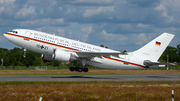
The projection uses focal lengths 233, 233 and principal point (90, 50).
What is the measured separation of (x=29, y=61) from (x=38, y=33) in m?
64.8

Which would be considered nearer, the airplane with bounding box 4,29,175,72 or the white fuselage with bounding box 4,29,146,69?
the white fuselage with bounding box 4,29,146,69

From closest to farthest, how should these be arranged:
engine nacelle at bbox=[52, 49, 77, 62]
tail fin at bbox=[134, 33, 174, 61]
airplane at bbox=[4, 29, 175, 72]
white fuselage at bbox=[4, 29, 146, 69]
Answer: white fuselage at bbox=[4, 29, 146, 69], airplane at bbox=[4, 29, 175, 72], engine nacelle at bbox=[52, 49, 77, 62], tail fin at bbox=[134, 33, 174, 61]

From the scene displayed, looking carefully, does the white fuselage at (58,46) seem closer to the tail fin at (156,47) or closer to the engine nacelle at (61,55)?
the engine nacelle at (61,55)

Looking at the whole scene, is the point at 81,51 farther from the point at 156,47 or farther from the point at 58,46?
the point at 156,47

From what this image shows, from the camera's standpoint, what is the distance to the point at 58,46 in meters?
35.8

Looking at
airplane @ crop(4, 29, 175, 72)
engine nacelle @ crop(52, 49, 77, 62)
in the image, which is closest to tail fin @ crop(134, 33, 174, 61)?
airplane @ crop(4, 29, 175, 72)

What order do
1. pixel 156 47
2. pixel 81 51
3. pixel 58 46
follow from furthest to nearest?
pixel 156 47 → pixel 81 51 → pixel 58 46

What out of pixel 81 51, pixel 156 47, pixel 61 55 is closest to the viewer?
pixel 61 55

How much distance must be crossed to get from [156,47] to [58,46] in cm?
1782

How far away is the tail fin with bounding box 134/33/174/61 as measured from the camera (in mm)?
41625

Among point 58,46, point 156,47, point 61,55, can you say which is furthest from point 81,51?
point 156,47

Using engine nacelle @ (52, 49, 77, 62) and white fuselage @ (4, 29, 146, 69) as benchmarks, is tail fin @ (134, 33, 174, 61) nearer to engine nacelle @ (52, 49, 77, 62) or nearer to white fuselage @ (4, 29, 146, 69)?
white fuselage @ (4, 29, 146, 69)

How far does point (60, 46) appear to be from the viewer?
3600cm

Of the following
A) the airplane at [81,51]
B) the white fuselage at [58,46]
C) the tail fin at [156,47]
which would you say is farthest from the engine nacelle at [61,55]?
the tail fin at [156,47]
